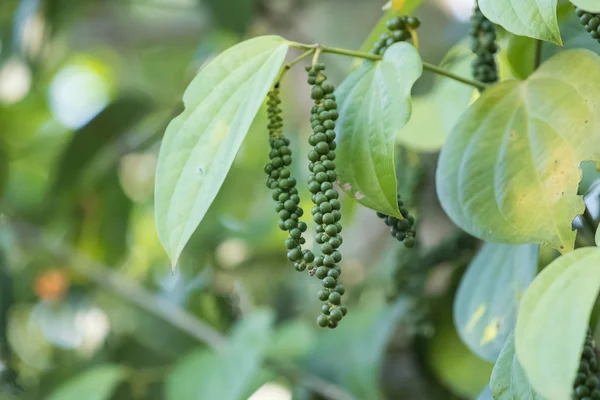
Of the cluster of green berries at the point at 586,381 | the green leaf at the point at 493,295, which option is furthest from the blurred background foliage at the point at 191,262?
the cluster of green berries at the point at 586,381

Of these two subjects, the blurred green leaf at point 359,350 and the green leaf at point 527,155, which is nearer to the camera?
the green leaf at point 527,155

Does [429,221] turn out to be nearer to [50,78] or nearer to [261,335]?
[261,335]

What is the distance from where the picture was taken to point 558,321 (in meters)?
0.27

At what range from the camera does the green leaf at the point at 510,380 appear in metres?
0.34

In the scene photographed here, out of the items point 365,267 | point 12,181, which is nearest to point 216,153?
point 365,267

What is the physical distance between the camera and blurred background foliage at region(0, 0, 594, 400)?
32.8 inches

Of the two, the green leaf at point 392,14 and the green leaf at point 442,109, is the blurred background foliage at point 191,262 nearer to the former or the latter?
the green leaf at point 442,109

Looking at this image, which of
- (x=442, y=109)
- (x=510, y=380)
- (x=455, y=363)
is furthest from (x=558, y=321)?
(x=455, y=363)

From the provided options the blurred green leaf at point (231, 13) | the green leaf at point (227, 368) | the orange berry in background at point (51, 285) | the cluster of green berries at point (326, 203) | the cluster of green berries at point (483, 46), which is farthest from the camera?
the orange berry in background at point (51, 285)

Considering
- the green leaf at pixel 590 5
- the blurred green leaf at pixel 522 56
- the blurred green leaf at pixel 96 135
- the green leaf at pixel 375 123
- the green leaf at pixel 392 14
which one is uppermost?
the blurred green leaf at pixel 96 135

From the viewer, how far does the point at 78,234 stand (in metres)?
1.22

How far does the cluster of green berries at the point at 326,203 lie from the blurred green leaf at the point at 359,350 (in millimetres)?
465

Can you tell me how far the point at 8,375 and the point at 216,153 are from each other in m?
0.73

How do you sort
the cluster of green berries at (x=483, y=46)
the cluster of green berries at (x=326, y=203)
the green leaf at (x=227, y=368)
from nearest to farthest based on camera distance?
1. the cluster of green berries at (x=326, y=203)
2. the cluster of green berries at (x=483, y=46)
3. the green leaf at (x=227, y=368)
